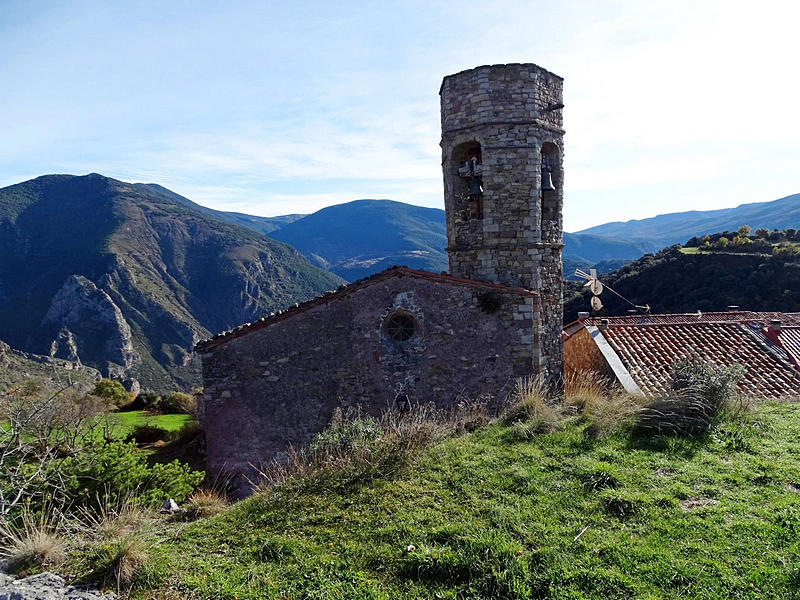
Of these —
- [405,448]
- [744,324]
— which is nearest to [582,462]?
[405,448]

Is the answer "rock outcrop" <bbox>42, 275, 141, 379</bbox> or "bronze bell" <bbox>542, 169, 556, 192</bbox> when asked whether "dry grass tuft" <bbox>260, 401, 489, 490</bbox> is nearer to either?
"bronze bell" <bbox>542, 169, 556, 192</bbox>

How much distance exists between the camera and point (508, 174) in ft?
39.7

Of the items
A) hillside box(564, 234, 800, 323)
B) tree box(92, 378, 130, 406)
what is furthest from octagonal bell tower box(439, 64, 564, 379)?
hillside box(564, 234, 800, 323)

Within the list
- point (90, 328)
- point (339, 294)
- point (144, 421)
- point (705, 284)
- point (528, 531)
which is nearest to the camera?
point (528, 531)

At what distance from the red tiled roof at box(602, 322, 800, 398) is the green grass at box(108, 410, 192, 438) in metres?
17.0

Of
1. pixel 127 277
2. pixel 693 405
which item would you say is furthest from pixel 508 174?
pixel 127 277

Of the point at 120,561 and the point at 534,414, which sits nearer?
the point at 120,561

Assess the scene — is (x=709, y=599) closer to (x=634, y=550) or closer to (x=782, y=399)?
(x=634, y=550)

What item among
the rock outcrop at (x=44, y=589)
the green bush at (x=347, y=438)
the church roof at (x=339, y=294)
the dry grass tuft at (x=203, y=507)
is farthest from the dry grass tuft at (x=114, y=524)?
the church roof at (x=339, y=294)

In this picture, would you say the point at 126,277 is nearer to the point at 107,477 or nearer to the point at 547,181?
the point at 547,181

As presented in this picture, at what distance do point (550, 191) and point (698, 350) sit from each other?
5.86 metres

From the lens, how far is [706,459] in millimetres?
6680

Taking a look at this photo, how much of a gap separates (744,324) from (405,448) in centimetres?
1305

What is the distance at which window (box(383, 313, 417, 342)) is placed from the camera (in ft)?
36.0
